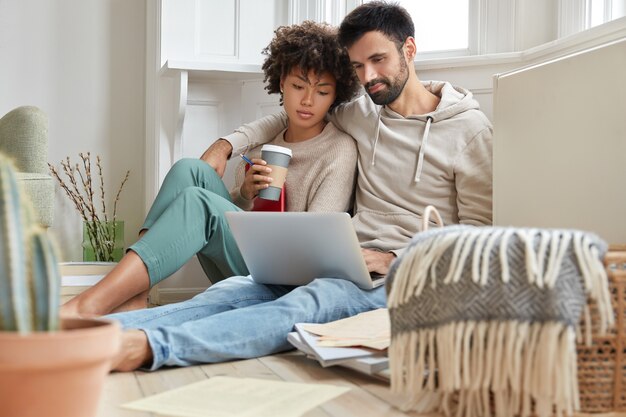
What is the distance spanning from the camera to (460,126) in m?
2.18

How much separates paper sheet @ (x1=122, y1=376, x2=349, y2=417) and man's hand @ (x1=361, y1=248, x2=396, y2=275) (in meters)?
0.70

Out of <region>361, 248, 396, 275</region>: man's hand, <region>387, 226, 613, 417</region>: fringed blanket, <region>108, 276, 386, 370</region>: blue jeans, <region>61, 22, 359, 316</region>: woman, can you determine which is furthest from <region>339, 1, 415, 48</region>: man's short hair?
<region>387, 226, 613, 417</region>: fringed blanket

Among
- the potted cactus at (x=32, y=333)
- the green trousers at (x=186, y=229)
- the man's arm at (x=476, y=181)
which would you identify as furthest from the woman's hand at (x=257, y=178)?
the potted cactus at (x=32, y=333)

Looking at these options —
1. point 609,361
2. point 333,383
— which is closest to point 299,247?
point 333,383

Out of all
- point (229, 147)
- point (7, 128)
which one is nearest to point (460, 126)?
point (229, 147)

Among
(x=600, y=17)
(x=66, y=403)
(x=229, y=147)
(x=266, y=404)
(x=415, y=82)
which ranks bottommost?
(x=266, y=404)

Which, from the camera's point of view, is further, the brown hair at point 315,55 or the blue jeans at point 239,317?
the brown hair at point 315,55

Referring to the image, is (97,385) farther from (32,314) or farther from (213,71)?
(213,71)

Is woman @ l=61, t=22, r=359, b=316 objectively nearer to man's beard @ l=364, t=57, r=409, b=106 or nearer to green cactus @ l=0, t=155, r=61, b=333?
man's beard @ l=364, t=57, r=409, b=106

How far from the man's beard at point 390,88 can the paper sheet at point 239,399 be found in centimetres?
117

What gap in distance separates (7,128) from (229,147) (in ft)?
3.31

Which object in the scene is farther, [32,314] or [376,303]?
[376,303]

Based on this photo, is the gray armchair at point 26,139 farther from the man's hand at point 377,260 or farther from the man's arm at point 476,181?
the man's arm at point 476,181

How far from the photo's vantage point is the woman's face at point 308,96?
2396 mm
